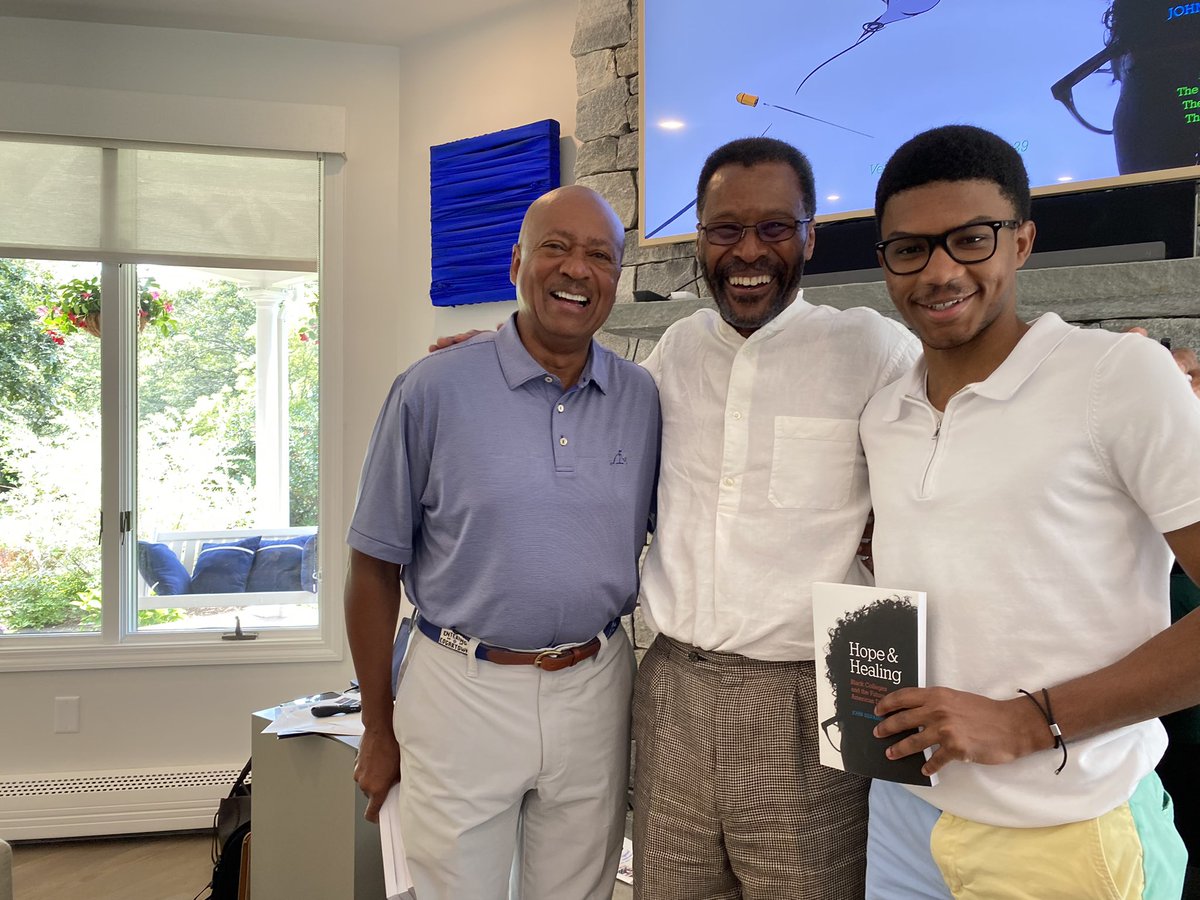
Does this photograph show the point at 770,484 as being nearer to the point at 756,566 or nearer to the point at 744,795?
the point at 756,566

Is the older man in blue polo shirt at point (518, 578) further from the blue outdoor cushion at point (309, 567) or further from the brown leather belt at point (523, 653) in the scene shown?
the blue outdoor cushion at point (309, 567)

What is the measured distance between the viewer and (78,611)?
143 inches

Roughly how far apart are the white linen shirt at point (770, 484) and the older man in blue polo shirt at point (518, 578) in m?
0.11

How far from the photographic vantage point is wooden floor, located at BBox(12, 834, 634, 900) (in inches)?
117

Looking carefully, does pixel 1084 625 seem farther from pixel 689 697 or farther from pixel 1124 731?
pixel 689 697

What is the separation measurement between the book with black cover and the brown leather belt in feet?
1.55

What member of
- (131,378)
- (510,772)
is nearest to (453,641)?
(510,772)

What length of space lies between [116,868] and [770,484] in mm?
3070

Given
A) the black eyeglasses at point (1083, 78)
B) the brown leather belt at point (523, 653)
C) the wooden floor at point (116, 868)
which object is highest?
the black eyeglasses at point (1083, 78)

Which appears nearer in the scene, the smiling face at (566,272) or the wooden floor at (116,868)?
A: the smiling face at (566,272)

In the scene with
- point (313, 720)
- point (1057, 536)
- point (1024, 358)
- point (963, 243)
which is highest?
point (963, 243)

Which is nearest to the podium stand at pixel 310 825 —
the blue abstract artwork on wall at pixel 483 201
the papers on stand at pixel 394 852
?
the papers on stand at pixel 394 852

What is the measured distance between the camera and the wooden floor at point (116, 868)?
297cm

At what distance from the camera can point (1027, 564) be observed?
39.3 inches
